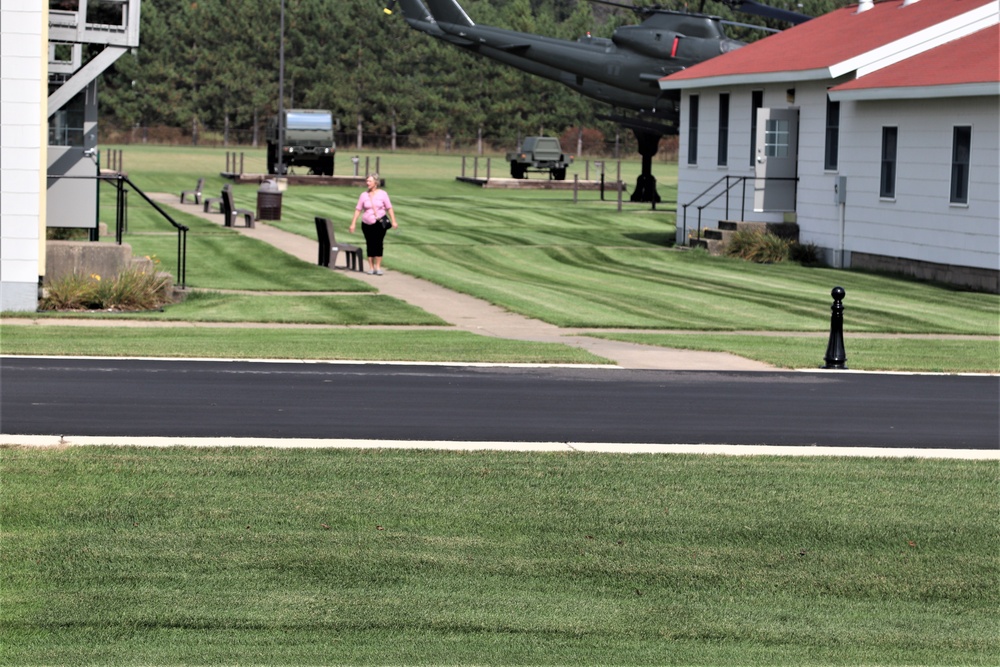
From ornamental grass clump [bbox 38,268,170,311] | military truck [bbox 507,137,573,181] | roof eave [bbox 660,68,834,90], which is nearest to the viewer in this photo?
ornamental grass clump [bbox 38,268,170,311]

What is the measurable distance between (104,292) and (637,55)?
32382 mm

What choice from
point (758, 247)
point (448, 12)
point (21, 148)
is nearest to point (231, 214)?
point (758, 247)

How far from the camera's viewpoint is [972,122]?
89.9ft

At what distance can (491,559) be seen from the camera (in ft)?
28.6

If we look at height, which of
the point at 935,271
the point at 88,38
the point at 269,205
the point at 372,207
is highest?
the point at 88,38

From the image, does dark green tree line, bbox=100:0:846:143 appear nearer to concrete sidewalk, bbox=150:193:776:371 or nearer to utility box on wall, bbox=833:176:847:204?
utility box on wall, bbox=833:176:847:204

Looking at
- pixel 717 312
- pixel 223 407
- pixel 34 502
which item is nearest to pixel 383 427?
pixel 223 407

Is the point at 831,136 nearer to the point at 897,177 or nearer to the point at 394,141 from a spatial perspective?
the point at 897,177

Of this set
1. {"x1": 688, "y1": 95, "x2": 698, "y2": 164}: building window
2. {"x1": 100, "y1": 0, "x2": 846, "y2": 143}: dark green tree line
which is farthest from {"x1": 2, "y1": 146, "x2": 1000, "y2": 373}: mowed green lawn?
{"x1": 100, "y1": 0, "x2": 846, "y2": 143}: dark green tree line

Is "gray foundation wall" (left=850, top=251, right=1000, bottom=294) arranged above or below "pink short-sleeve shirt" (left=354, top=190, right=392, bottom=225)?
below

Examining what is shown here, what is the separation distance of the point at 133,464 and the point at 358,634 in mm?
3992

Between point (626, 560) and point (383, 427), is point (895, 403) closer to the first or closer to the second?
point (383, 427)

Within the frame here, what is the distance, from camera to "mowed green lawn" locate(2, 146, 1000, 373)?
20.0 metres

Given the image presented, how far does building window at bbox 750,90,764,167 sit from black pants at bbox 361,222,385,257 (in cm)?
1211
